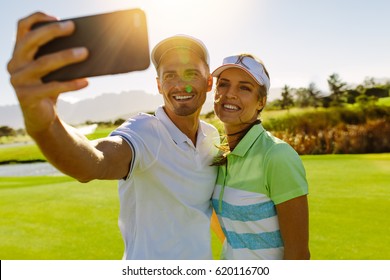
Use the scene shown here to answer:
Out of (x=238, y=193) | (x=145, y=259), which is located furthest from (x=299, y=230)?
(x=145, y=259)

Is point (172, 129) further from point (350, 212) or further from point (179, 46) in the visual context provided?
point (350, 212)

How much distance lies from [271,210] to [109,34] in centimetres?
158

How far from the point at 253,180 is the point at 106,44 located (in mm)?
1494

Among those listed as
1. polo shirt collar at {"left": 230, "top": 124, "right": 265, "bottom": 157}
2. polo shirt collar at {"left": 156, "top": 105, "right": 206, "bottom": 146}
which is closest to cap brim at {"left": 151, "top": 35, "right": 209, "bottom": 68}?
polo shirt collar at {"left": 156, "top": 105, "right": 206, "bottom": 146}

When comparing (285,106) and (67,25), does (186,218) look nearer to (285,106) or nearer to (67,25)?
(67,25)

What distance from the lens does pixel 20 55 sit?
1.19 meters

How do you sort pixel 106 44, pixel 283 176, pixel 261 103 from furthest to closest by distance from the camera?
pixel 261 103, pixel 283 176, pixel 106 44

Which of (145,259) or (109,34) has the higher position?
(109,34)

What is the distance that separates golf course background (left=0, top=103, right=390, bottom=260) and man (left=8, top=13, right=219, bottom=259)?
2.00 meters

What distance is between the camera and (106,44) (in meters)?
1.27

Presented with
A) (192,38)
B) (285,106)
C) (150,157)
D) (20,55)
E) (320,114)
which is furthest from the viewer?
(285,106)

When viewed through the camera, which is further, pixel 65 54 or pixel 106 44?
pixel 106 44

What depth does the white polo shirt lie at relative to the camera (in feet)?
8.14

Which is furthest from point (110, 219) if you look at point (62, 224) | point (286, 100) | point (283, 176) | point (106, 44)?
point (286, 100)
